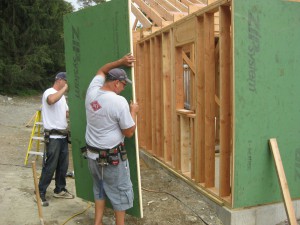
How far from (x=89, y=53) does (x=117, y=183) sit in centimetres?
160

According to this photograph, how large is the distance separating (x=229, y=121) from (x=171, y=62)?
76.3 inches

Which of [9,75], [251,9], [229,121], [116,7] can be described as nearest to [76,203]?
[229,121]

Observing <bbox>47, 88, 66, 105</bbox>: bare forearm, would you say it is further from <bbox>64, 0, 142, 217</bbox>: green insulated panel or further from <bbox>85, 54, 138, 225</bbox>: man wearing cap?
<bbox>85, 54, 138, 225</bbox>: man wearing cap

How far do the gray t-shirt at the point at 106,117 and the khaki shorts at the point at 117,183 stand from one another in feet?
0.78

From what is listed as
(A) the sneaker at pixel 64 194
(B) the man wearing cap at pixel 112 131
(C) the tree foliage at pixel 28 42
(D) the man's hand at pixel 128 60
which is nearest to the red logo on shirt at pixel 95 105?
(B) the man wearing cap at pixel 112 131

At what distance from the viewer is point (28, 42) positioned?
21.6m

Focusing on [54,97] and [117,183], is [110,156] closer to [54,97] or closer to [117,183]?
[117,183]

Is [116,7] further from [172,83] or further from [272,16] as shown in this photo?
[172,83]

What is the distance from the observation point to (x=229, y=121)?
13.7ft

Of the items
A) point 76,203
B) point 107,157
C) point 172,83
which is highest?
point 172,83

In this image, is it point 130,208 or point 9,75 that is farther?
point 9,75

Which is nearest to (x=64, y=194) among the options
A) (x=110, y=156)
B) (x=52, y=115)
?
(x=52, y=115)

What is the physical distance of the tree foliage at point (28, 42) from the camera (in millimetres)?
20438

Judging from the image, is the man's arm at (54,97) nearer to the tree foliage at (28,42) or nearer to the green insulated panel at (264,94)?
the green insulated panel at (264,94)
